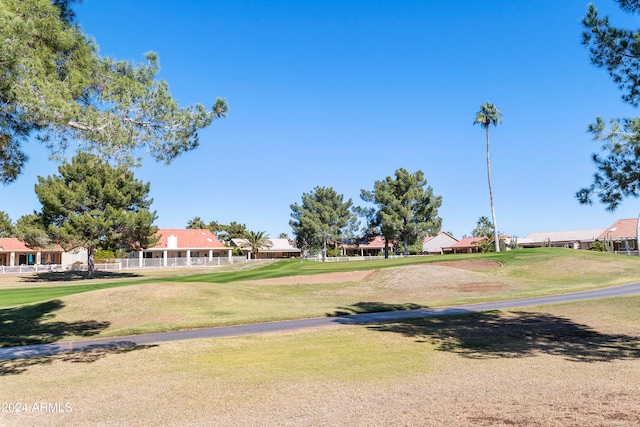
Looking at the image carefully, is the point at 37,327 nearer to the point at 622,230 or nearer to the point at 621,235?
the point at 621,235

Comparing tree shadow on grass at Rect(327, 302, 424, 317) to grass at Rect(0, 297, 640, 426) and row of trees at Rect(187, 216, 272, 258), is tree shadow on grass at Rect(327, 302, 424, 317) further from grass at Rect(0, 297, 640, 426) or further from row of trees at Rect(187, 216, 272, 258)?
row of trees at Rect(187, 216, 272, 258)

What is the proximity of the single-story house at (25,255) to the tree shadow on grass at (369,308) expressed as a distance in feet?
175

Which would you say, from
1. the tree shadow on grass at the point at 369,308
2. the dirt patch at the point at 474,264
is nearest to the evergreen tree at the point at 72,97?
the tree shadow on grass at the point at 369,308

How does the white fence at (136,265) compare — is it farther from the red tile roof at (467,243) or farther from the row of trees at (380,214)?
the red tile roof at (467,243)

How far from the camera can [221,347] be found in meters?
11.8

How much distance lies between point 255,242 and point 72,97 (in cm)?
7972

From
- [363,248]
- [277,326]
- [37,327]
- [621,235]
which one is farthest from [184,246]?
[621,235]

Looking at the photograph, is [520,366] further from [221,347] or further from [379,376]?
[221,347]

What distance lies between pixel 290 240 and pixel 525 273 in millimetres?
71377

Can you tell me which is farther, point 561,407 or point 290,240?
point 290,240

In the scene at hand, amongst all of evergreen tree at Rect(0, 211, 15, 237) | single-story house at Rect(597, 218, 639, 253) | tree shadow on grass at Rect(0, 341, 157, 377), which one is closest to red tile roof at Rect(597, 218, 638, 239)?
single-story house at Rect(597, 218, 639, 253)

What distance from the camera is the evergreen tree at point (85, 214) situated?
46.3m

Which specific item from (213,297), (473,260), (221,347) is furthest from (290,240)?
(221,347)

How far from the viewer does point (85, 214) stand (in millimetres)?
46500
